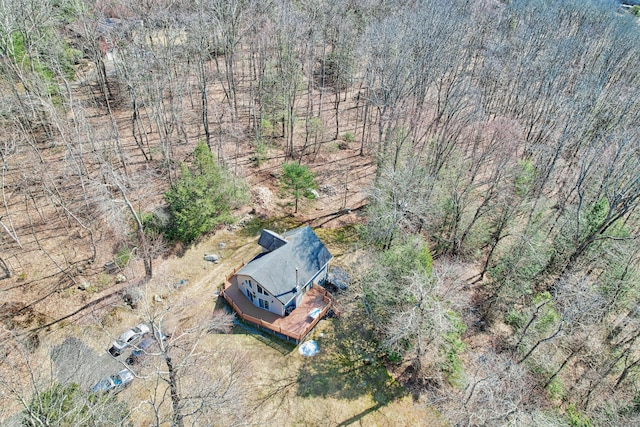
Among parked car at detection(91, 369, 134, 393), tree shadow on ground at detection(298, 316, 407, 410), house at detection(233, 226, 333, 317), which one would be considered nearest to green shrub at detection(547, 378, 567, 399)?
tree shadow on ground at detection(298, 316, 407, 410)

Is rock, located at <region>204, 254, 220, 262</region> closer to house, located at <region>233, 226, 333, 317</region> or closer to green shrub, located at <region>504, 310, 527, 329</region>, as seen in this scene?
house, located at <region>233, 226, 333, 317</region>

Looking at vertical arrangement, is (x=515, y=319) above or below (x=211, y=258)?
above

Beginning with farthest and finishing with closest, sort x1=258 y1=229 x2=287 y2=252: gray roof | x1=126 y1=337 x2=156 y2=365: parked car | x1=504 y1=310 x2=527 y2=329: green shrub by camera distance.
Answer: x1=258 y1=229 x2=287 y2=252: gray roof
x1=504 y1=310 x2=527 y2=329: green shrub
x1=126 y1=337 x2=156 y2=365: parked car

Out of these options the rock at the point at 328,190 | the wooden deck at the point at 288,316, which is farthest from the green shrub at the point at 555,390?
the rock at the point at 328,190

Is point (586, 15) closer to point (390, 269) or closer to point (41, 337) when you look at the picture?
point (390, 269)

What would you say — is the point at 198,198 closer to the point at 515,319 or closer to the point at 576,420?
the point at 515,319

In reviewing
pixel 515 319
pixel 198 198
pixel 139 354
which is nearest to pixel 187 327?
pixel 139 354

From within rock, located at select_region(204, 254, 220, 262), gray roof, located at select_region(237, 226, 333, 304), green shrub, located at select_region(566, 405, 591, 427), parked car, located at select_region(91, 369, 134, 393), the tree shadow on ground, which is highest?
gray roof, located at select_region(237, 226, 333, 304)

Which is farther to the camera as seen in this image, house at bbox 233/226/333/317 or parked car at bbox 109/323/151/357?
house at bbox 233/226/333/317
